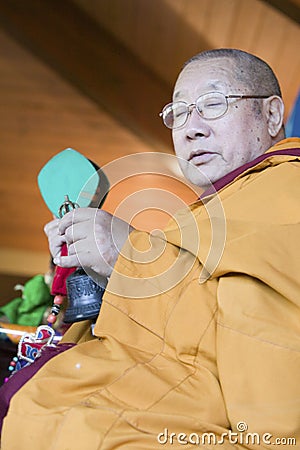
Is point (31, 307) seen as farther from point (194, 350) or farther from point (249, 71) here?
point (194, 350)

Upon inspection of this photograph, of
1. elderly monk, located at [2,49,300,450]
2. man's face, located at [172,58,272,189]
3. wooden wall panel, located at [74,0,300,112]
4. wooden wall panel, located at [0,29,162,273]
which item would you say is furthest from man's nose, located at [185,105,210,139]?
wooden wall panel, located at [0,29,162,273]

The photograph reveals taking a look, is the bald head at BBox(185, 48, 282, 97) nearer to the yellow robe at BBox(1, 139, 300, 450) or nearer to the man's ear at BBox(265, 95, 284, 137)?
the man's ear at BBox(265, 95, 284, 137)

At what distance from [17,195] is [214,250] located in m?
3.75

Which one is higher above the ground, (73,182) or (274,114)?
(274,114)

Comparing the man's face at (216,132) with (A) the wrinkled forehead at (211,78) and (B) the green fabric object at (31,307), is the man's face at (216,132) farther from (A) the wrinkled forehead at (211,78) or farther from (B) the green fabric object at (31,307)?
(B) the green fabric object at (31,307)

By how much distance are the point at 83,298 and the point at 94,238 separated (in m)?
0.13

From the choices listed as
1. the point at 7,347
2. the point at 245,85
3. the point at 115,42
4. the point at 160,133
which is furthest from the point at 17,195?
the point at 245,85

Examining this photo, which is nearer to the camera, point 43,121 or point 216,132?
point 216,132

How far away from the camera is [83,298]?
99cm

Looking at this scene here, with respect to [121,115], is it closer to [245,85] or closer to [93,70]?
[93,70]

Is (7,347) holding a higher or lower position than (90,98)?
lower

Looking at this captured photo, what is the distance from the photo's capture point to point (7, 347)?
5.41 ft

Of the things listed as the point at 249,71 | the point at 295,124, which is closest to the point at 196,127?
the point at 249,71

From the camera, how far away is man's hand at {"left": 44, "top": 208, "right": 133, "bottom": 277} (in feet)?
2.97
